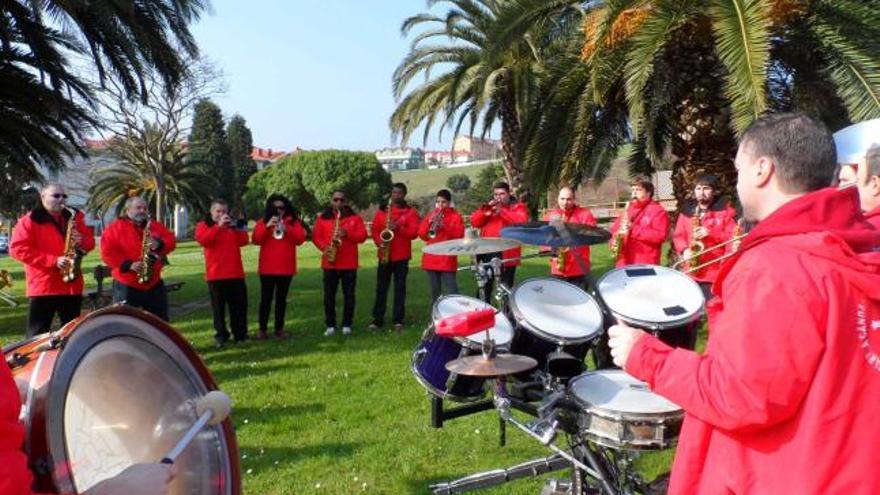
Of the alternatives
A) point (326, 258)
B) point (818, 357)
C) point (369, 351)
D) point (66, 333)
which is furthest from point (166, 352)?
point (326, 258)

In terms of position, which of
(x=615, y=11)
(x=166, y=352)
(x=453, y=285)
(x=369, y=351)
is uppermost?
(x=615, y=11)

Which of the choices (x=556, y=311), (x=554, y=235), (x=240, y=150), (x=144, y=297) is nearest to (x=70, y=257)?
(x=144, y=297)

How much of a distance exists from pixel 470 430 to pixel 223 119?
6298 cm

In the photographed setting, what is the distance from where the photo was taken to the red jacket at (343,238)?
927cm

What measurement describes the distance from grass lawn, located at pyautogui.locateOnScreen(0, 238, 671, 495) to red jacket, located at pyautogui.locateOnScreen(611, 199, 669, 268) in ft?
9.34

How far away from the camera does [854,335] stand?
5.73 ft

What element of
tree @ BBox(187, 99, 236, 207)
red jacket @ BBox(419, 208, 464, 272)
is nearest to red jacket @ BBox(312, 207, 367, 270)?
red jacket @ BBox(419, 208, 464, 272)

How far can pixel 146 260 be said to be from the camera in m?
7.30

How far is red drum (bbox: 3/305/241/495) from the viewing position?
1.62 metres

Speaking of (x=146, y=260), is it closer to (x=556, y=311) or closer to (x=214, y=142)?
(x=556, y=311)

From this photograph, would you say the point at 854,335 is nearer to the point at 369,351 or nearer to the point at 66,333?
the point at 66,333

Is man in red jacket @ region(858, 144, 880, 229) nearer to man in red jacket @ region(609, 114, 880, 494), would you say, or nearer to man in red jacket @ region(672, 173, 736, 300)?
man in red jacket @ region(609, 114, 880, 494)

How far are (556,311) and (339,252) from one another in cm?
536

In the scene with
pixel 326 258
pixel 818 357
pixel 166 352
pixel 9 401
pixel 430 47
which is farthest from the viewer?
pixel 430 47
